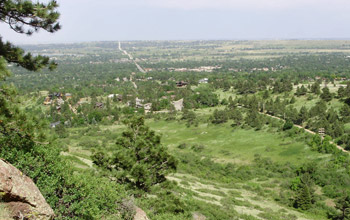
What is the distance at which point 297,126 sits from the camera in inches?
→ 2012

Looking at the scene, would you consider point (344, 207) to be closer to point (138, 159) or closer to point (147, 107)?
point (138, 159)

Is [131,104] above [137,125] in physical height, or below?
below

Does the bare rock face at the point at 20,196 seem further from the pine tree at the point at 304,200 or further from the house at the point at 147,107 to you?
the house at the point at 147,107

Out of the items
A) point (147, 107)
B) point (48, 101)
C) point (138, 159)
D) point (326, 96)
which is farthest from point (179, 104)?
point (138, 159)

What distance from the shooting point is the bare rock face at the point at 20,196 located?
8.31 meters

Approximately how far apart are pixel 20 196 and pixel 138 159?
790cm

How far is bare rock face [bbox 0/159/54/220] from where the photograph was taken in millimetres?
8312

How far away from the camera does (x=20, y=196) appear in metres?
8.62

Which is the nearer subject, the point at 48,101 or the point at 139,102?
the point at 139,102

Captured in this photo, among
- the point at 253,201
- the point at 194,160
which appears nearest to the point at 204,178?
the point at 194,160

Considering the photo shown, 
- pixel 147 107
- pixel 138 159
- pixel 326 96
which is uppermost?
pixel 138 159

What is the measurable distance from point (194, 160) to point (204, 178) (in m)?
5.81

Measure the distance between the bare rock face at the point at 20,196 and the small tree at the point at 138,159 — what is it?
20.0ft

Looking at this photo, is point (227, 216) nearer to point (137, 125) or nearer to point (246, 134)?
point (137, 125)
